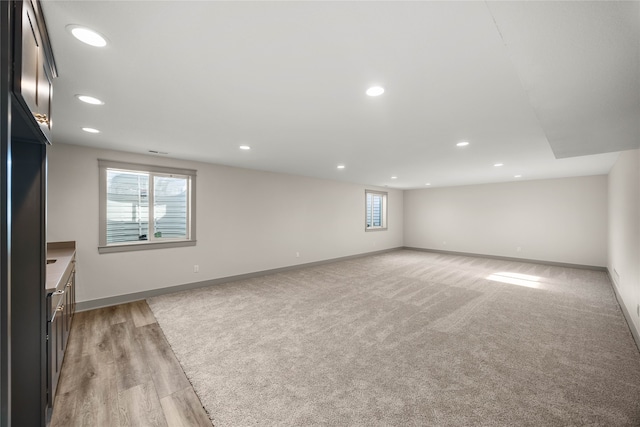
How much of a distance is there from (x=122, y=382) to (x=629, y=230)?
Result: 5992 mm

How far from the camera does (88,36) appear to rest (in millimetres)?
1430

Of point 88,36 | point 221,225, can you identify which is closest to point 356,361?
point 88,36

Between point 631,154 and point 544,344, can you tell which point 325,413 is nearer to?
point 544,344

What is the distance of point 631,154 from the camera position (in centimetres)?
342

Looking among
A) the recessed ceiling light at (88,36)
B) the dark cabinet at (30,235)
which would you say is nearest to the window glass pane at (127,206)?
the dark cabinet at (30,235)

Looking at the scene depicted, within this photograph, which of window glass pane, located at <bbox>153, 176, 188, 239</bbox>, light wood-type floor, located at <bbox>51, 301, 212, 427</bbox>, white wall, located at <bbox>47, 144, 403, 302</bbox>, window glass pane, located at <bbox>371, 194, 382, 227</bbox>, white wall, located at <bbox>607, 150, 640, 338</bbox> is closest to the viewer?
light wood-type floor, located at <bbox>51, 301, 212, 427</bbox>

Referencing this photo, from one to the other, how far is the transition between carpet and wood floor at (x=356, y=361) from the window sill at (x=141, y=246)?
2.79 feet

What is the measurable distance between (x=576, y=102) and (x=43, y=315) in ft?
11.7

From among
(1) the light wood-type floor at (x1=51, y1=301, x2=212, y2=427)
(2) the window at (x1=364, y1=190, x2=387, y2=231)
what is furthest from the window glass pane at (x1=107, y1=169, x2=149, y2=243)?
(2) the window at (x1=364, y1=190, x2=387, y2=231)

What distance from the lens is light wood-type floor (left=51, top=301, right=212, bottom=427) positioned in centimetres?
180

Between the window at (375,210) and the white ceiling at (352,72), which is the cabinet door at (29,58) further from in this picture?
the window at (375,210)

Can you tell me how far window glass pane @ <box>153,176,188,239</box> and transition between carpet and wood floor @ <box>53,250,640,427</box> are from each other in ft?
3.75

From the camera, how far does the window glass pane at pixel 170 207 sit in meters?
4.48

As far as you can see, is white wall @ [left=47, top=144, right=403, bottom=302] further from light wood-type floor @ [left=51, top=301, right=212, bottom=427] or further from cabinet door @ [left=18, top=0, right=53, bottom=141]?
cabinet door @ [left=18, top=0, right=53, bottom=141]
